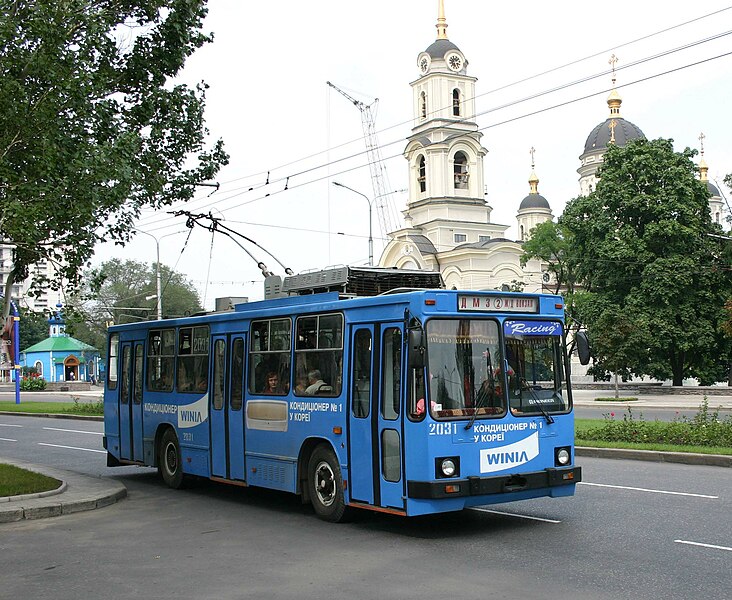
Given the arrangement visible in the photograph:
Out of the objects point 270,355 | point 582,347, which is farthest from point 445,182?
point 582,347

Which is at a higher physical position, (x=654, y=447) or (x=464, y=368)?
(x=464, y=368)

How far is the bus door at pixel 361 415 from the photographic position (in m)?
10.4

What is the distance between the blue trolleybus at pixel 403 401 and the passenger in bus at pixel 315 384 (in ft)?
0.08

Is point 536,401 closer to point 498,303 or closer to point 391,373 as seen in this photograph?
point 498,303

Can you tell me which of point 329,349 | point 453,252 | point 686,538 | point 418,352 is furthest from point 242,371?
point 453,252

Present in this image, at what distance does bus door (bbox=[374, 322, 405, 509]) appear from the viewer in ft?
32.7

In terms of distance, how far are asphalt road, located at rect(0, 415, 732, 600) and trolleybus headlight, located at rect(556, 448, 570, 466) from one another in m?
0.69

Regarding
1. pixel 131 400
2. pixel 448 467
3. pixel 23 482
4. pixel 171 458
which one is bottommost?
pixel 23 482

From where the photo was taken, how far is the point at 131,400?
16234 mm

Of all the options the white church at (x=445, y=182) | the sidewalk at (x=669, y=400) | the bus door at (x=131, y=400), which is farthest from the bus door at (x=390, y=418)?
the white church at (x=445, y=182)

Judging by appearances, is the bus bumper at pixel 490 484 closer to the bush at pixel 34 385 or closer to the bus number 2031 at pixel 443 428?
the bus number 2031 at pixel 443 428

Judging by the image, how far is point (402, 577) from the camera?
317 inches

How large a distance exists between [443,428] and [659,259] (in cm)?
4197

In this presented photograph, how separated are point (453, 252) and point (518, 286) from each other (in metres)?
14.1
